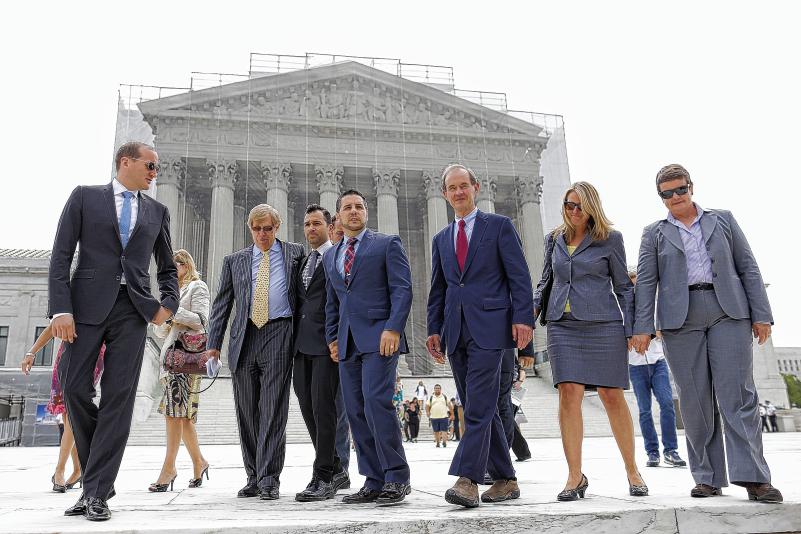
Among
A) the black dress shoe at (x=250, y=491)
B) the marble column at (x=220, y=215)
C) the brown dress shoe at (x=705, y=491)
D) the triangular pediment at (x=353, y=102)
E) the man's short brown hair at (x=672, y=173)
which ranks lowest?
the black dress shoe at (x=250, y=491)

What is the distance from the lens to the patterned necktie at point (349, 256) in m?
4.57

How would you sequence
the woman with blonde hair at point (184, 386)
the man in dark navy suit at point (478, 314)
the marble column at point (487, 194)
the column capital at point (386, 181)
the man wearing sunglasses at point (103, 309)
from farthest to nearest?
the column capital at point (386, 181)
the marble column at point (487, 194)
the woman with blonde hair at point (184, 386)
the man in dark navy suit at point (478, 314)
the man wearing sunglasses at point (103, 309)

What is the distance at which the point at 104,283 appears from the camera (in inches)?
152

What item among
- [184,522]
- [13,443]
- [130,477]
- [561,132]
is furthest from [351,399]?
[561,132]

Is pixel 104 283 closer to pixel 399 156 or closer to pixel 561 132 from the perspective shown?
pixel 399 156

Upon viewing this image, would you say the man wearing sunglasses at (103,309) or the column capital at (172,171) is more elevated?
the column capital at (172,171)

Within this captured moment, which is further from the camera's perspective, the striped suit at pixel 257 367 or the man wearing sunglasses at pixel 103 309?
the striped suit at pixel 257 367

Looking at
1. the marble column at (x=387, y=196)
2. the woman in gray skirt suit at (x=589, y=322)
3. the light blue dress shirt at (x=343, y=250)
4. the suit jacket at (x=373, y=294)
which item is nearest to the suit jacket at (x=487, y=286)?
the suit jacket at (x=373, y=294)

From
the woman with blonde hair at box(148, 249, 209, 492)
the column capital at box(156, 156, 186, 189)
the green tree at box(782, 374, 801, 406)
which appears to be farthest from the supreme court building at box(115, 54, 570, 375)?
the green tree at box(782, 374, 801, 406)

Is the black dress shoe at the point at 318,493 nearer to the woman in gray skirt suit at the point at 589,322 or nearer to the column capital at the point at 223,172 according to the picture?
the woman in gray skirt suit at the point at 589,322

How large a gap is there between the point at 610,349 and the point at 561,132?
33503 millimetres

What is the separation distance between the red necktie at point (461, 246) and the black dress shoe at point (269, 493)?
6.65 feet

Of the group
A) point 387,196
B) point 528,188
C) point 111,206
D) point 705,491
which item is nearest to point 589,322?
point 705,491

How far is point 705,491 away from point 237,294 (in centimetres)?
360
